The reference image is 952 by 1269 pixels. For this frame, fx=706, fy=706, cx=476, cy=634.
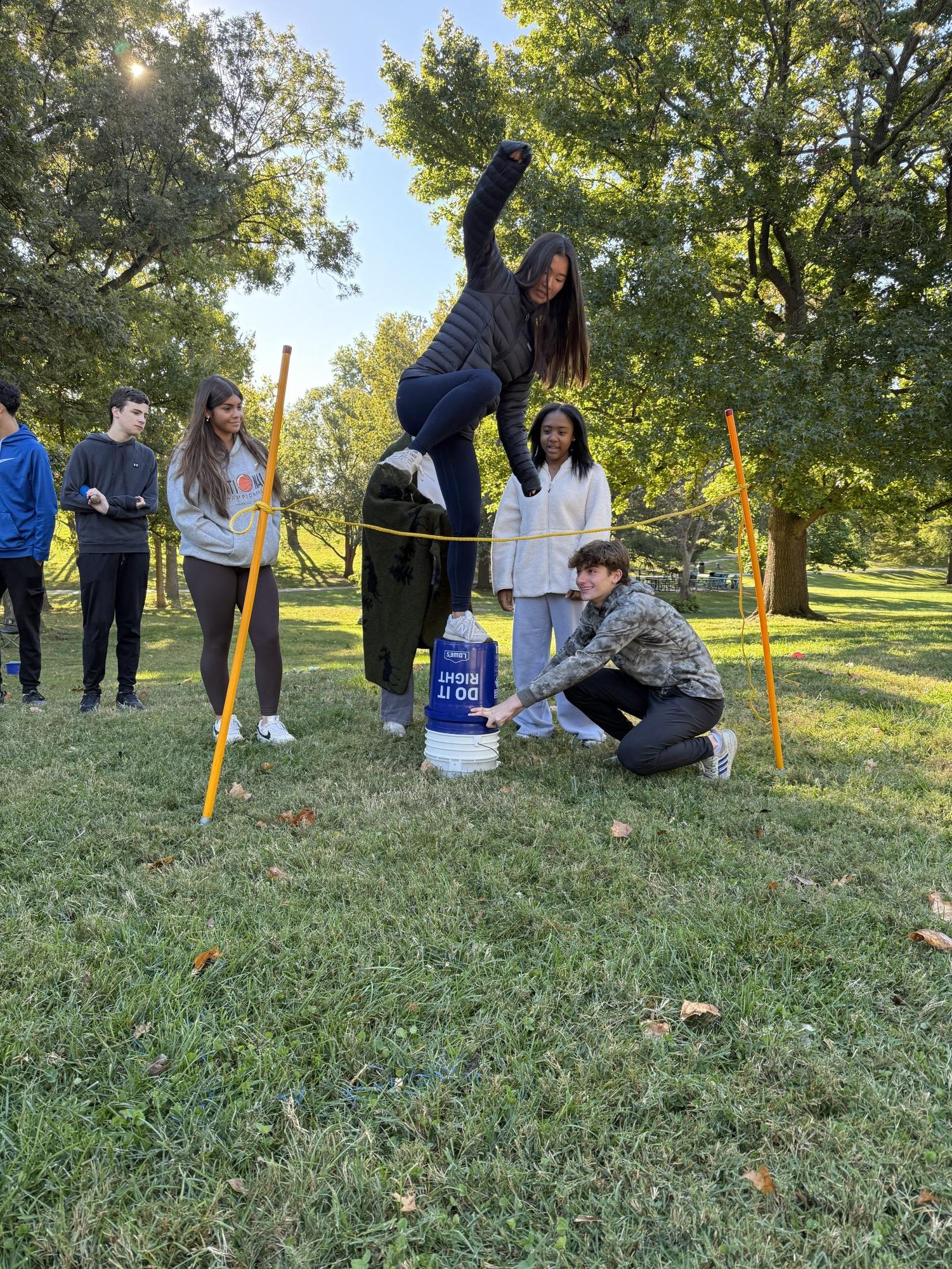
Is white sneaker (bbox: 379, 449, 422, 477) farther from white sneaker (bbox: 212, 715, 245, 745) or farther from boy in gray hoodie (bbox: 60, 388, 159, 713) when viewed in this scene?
boy in gray hoodie (bbox: 60, 388, 159, 713)

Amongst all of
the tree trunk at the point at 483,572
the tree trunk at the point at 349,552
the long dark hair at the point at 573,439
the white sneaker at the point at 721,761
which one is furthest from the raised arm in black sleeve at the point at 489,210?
the tree trunk at the point at 349,552

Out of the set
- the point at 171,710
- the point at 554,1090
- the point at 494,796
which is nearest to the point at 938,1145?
→ the point at 554,1090

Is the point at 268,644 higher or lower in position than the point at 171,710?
higher

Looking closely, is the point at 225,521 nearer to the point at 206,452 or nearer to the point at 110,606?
the point at 206,452

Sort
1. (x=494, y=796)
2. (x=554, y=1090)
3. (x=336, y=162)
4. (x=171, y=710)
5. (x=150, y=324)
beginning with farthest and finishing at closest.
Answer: (x=336, y=162), (x=150, y=324), (x=171, y=710), (x=494, y=796), (x=554, y=1090)

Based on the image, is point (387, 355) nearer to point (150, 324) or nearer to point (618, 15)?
point (150, 324)

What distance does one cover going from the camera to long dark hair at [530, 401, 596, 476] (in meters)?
4.30

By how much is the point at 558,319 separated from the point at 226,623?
2429 mm

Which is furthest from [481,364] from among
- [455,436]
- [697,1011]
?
[697,1011]

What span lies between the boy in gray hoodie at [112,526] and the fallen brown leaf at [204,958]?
3460mm

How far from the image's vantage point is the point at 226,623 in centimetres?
402

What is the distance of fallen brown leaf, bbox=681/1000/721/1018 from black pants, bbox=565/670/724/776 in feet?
5.74

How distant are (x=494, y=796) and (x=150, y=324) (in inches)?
623

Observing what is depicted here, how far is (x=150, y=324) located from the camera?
15.3m
